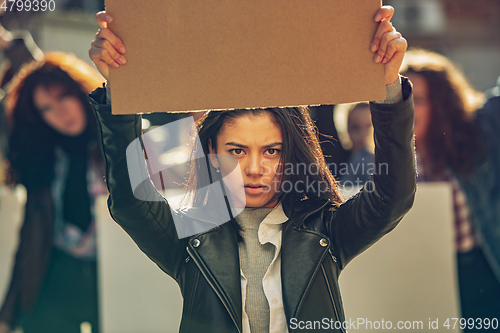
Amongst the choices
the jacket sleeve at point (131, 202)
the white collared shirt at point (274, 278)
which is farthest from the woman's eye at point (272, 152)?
the jacket sleeve at point (131, 202)

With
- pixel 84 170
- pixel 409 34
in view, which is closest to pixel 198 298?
pixel 84 170

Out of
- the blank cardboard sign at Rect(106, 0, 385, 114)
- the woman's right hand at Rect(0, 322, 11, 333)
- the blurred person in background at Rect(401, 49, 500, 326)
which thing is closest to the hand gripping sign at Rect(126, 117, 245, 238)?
the blank cardboard sign at Rect(106, 0, 385, 114)

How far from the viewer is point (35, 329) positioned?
6.42ft

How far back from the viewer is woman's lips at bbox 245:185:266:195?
109 cm

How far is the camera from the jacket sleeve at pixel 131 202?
0.95m

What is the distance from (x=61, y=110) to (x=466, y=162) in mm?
1746

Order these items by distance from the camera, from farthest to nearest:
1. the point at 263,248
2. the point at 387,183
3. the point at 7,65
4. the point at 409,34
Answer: the point at 409,34
the point at 7,65
the point at 263,248
the point at 387,183

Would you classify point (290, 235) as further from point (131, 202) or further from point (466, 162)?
point (466, 162)

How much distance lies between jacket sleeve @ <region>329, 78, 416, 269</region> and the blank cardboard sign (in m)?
0.08

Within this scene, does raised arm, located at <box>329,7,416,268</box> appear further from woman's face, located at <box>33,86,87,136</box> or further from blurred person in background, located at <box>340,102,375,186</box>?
woman's face, located at <box>33,86,87,136</box>

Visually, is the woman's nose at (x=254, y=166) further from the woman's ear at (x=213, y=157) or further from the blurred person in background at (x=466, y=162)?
the blurred person in background at (x=466, y=162)

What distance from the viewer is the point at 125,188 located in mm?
979

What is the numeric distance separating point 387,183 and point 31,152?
1.66m

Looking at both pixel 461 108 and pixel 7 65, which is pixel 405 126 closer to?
pixel 461 108
